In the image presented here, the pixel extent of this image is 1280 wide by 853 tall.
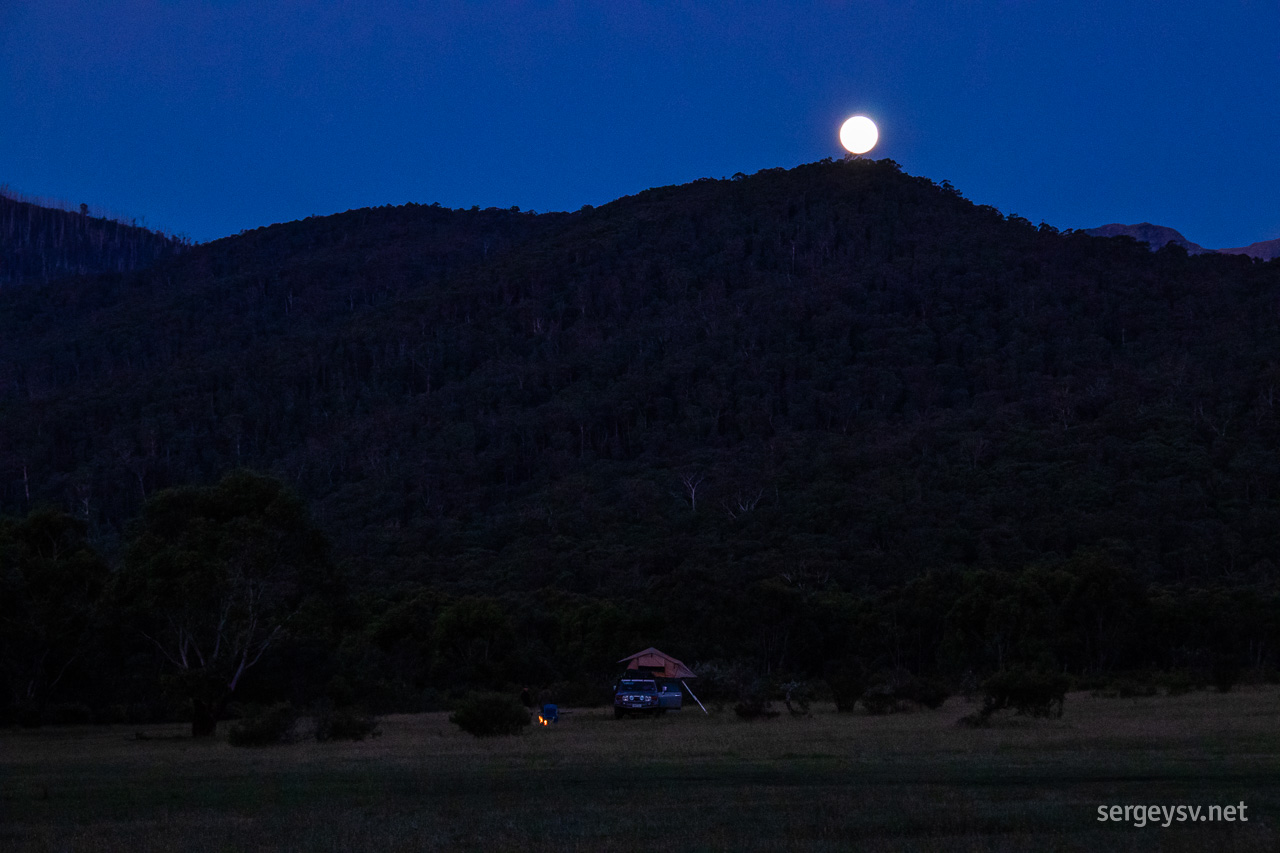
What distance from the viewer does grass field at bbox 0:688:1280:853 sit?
35.5 ft

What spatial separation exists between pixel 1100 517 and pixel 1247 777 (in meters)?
64.8

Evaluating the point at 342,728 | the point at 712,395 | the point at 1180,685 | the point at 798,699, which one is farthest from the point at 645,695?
the point at 712,395

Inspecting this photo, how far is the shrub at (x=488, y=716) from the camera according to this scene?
2455cm

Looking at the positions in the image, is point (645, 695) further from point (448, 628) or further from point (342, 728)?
point (448, 628)

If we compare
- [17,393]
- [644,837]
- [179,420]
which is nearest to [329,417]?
[179,420]

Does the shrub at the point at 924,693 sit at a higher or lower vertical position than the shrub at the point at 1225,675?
lower

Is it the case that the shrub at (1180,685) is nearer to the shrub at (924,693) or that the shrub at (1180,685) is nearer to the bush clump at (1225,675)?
the bush clump at (1225,675)

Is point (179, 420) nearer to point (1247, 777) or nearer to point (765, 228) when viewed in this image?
point (765, 228)

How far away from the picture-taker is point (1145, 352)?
4651 inches

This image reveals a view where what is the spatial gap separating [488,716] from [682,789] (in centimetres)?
1094

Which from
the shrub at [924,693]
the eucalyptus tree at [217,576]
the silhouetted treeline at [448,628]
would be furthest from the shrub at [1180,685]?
the eucalyptus tree at [217,576]

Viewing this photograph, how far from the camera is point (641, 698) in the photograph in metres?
32.3

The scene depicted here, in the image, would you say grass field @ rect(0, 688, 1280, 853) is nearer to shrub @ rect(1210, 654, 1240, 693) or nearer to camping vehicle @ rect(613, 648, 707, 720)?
camping vehicle @ rect(613, 648, 707, 720)

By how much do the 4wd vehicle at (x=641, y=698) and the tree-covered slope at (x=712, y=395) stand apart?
2836cm
